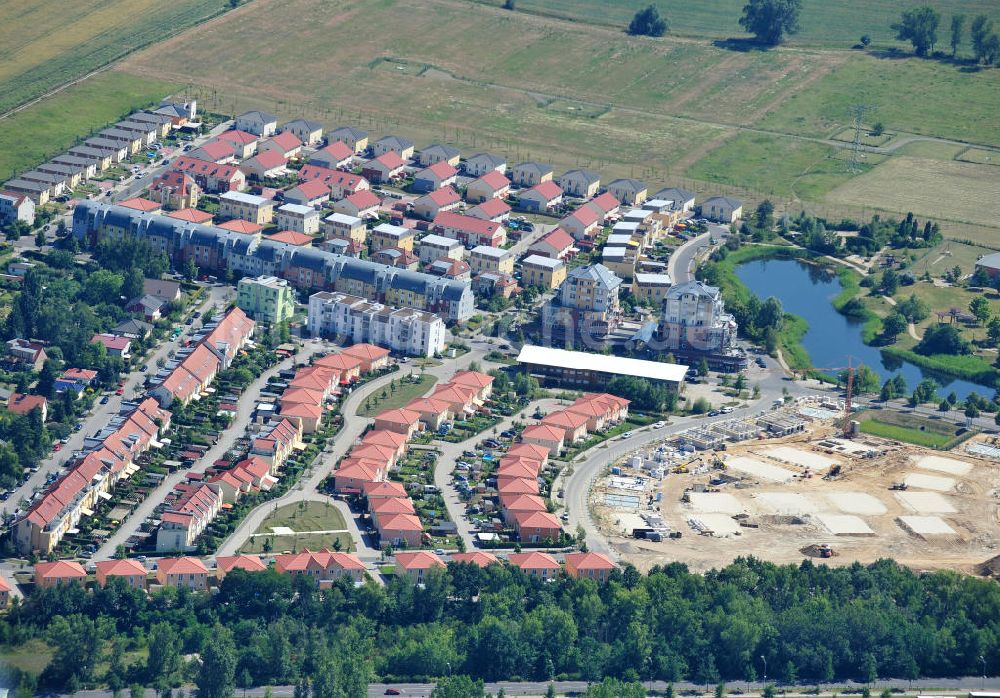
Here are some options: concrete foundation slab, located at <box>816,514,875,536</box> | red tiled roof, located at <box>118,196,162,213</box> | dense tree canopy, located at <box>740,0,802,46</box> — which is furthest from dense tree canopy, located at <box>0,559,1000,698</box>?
dense tree canopy, located at <box>740,0,802,46</box>

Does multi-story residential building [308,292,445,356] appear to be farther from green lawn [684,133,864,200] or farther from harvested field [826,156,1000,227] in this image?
harvested field [826,156,1000,227]

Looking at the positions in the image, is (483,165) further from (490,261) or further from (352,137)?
(490,261)

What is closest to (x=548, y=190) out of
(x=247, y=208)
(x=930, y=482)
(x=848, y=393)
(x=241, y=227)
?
(x=247, y=208)

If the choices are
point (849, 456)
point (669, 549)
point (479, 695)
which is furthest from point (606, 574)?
point (849, 456)

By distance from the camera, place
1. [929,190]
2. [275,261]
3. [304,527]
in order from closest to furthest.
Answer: [304,527]
[275,261]
[929,190]

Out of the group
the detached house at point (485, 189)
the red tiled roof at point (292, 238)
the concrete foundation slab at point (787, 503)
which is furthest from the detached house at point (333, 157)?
the concrete foundation slab at point (787, 503)

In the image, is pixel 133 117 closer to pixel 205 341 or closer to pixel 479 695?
pixel 205 341
